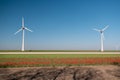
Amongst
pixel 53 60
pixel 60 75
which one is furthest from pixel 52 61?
pixel 60 75

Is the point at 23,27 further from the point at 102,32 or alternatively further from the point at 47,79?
the point at 47,79

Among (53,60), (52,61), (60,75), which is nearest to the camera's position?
(60,75)

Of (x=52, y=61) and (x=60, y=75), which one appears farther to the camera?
(x=52, y=61)

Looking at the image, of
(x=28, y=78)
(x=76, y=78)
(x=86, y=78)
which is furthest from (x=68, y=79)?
(x=28, y=78)

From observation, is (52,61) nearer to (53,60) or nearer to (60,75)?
(53,60)

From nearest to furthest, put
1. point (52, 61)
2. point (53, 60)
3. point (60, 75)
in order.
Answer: point (60, 75)
point (52, 61)
point (53, 60)

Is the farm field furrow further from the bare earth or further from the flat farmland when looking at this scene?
the bare earth

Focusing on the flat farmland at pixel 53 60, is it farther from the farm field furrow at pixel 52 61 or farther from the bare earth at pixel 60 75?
the bare earth at pixel 60 75

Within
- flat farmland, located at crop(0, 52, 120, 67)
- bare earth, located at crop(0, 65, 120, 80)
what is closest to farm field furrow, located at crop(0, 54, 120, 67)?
flat farmland, located at crop(0, 52, 120, 67)

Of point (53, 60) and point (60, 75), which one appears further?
point (53, 60)

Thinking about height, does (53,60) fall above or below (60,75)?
above

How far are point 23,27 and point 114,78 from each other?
56886 millimetres

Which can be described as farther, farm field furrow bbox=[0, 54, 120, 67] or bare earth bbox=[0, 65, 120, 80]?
farm field furrow bbox=[0, 54, 120, 67]

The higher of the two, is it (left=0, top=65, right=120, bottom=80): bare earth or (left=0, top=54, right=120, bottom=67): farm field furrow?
(left=0, top=54, right=120, bottom=67): farm field furrow
